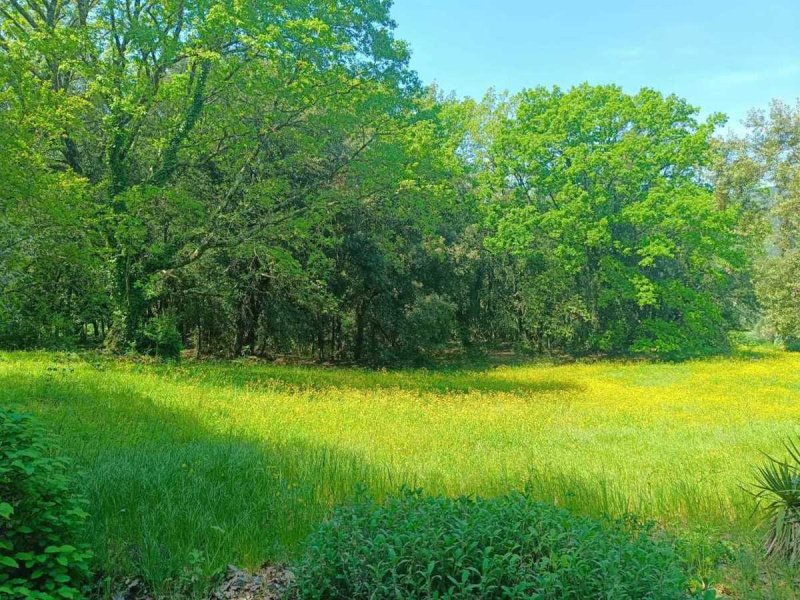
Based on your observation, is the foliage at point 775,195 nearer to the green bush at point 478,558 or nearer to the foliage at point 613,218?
the foliage at point 613,218

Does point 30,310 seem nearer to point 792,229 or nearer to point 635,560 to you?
point 635,560

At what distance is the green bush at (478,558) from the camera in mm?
2924

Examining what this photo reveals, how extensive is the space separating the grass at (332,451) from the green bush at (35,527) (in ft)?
1.86

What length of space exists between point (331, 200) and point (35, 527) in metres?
18.4

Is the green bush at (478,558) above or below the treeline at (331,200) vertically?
below

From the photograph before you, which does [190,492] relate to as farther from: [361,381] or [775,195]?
[775,195]

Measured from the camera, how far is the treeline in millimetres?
15844

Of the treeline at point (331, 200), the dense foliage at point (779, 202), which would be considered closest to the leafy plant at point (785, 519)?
the treeline at point (331, 200)

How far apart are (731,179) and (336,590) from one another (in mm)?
48154

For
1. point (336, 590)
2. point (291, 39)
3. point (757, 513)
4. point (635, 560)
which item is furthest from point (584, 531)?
point (291, 39)

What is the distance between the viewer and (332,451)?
7.16 m

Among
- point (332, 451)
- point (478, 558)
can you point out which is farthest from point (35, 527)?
point (332, 451)

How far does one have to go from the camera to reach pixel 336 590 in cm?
317

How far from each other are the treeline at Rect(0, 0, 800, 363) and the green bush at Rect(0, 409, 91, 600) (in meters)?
13.1
